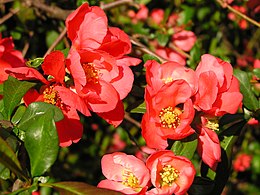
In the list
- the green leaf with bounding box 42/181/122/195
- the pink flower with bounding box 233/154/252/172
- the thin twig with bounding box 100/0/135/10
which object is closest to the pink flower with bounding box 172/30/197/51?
the thin twig with bounding box 100/0/135/10

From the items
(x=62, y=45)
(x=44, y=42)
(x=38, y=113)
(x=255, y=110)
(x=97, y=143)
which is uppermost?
(x=38, y=113)

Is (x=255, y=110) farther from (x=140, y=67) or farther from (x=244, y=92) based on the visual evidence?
(x=140, y=67)

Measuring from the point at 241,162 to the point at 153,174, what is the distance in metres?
2.24

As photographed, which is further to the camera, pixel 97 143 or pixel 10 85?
pixel 97 143

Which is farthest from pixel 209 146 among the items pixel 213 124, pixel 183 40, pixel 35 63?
pixel 183 40

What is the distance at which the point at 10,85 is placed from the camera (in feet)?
3.16

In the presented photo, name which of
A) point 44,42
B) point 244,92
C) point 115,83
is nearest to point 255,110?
point 244,92

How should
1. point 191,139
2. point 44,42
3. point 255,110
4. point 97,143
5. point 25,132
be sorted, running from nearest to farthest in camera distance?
1. point 25,132
2. point 191,139
3. point 255,110
4. point 44,42
5. point 97,143

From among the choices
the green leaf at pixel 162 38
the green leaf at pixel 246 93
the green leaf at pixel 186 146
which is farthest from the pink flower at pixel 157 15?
the green leaf at pixel 186 146

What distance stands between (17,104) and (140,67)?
34 centimetres

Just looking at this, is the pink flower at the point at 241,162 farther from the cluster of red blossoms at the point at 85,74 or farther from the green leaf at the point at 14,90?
the green leaf at the point at 14,90

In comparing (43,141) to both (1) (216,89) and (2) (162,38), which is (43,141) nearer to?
(1) (216,89)

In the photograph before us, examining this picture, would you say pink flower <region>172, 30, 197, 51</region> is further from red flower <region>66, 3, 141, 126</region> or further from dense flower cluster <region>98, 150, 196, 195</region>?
dense flower cluster <region>98, 150, 196, 195</region>

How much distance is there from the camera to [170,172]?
100 centimetres
